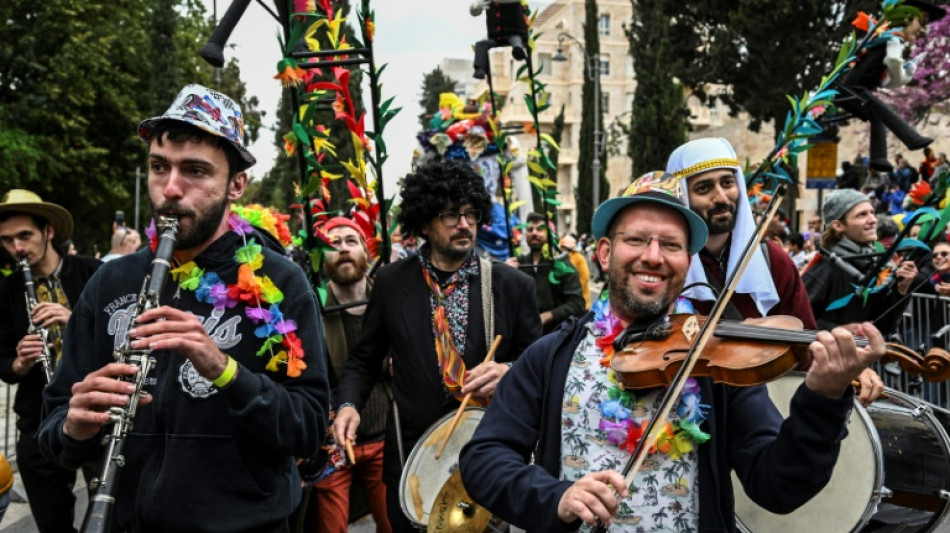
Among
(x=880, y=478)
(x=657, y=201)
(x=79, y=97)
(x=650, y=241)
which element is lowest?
(x=880, y=478)

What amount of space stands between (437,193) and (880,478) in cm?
233

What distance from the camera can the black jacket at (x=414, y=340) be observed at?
4121 mm

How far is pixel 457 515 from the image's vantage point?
3482 millimetres

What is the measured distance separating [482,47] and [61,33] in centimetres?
2206

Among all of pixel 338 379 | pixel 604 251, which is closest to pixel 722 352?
pixel 604 251

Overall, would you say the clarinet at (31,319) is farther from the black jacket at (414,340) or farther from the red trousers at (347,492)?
the black jacket at (414,340)

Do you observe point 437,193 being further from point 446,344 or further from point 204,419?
point 204,419

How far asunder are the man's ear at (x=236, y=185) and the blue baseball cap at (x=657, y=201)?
1105 millimetres

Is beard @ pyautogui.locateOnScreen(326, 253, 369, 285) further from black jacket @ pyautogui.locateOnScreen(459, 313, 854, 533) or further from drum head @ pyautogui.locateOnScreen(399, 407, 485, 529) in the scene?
black jacket @ pyautogui.locateOnScreen(459, 313, 854, 533)

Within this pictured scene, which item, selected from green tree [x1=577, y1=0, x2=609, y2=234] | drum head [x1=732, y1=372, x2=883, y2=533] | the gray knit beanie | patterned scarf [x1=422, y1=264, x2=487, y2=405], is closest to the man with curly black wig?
patterned scarf [x1=422, y1=264, x2=487, y2=405]

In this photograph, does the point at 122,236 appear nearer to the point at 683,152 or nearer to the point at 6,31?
the point at 683,152

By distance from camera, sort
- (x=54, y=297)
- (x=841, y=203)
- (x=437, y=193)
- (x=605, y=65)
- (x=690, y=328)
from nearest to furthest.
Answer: (x=690, y=328) < (x=437, y=193) < (x=54, y=297) < (x=841, y=203) < (x=605, y=65)

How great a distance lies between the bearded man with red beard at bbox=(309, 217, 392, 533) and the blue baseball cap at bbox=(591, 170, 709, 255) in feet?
7.16

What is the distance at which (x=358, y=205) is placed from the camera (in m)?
5.25
